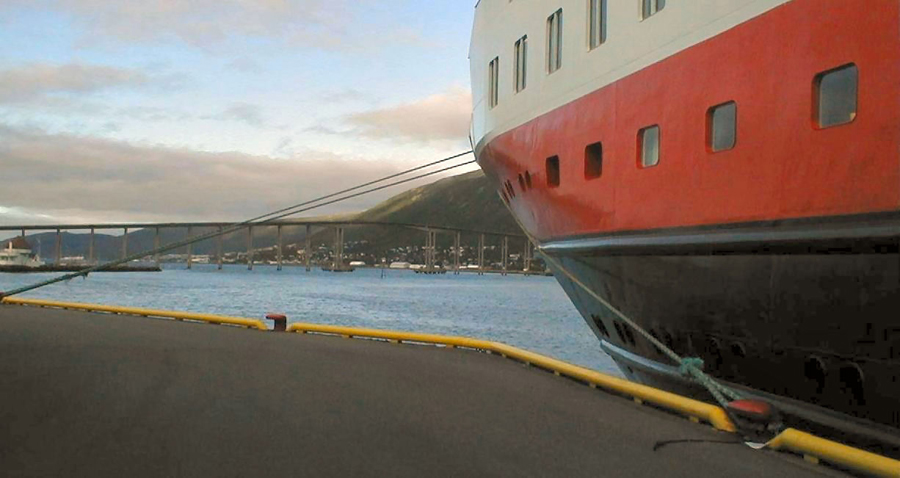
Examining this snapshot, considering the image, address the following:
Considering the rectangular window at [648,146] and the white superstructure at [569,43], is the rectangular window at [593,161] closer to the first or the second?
the white superstructure at [569,43]

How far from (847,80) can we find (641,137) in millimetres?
2692

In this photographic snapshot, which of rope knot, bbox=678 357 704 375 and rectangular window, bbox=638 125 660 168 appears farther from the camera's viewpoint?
rectangular window, bbox=638 125 660 168

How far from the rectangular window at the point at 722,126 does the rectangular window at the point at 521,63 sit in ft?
15.6

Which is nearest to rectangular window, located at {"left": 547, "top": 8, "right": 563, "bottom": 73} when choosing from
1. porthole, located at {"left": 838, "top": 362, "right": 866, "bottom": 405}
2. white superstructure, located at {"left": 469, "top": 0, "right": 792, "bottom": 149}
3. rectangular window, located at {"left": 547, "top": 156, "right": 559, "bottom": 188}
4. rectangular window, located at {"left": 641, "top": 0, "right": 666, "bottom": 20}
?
white superstructure, located at {"left": 469, "top": 0, "right": 792, "bottom": 149}

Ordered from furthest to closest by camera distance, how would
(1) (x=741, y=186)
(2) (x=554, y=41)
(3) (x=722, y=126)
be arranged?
(2) (x=554, y=41) → (3) (x=722, y=126) → (1) (x=741, y=186)

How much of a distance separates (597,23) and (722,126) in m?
2.84

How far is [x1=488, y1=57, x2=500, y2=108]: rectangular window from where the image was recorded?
525 inches

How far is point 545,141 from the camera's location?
429 inches

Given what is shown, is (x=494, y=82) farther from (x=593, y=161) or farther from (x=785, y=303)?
(x=785, y=303)

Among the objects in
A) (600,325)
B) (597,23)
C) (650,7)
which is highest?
(597,23)

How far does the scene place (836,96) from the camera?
618 centimetres

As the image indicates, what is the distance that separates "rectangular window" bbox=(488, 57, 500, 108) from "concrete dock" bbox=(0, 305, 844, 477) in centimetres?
450

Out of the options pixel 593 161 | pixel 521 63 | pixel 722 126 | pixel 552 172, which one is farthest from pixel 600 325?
pixel 722 126

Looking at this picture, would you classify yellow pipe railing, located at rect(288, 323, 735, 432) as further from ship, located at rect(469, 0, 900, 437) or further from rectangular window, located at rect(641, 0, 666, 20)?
rectangular window, located at rect(641, 0, 666, 20)
